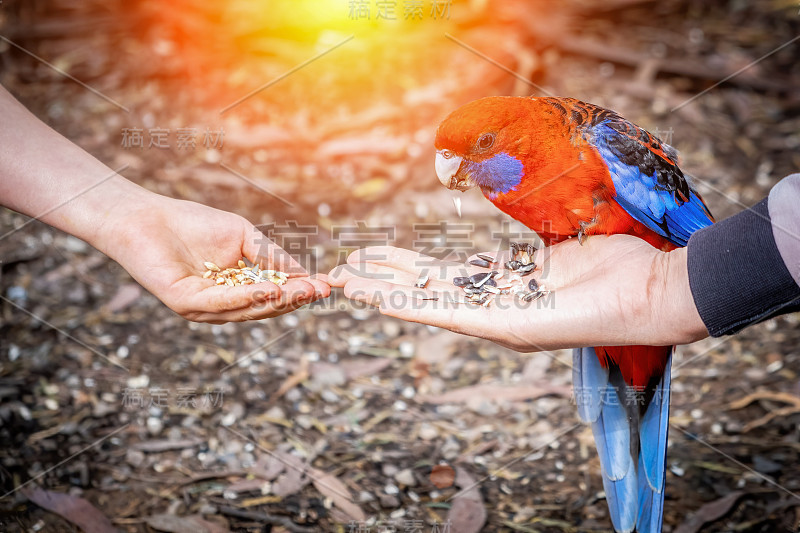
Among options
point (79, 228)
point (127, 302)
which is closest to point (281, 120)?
point (127, 302)

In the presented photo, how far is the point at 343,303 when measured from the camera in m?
3.72

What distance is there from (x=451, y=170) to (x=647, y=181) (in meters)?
0.67

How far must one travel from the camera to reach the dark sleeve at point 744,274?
1648mm

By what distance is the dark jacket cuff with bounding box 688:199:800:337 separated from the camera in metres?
1.66

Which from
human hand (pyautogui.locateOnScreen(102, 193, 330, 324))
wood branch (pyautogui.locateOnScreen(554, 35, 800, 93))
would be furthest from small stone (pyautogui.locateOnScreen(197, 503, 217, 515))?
wood branch (pyautogui.locateOnScreen(554, 35, 800, 93))

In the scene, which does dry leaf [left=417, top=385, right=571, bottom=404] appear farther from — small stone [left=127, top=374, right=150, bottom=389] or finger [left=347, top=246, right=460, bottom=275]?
small stone [left=127, top=374, right=150, bottom=389]

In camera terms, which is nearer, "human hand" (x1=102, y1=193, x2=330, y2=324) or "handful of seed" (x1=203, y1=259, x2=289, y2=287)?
"human hand" (x1=102, y1=193, x2=330, y2=324)

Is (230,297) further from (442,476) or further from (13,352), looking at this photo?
(13,352)

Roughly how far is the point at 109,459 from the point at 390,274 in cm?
141

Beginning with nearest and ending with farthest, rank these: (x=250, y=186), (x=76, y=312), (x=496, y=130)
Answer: (x=496, y=130), (x=76, y=312), (x=250, y=186)

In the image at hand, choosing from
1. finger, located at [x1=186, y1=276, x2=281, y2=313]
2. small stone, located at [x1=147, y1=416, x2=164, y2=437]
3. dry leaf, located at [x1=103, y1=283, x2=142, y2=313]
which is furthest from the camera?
dry leaf, located at [x1=103, y1=283, x2=142, y2=313]

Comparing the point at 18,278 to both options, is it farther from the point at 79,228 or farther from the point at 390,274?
the point at 390,274

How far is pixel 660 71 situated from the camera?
5.23 m

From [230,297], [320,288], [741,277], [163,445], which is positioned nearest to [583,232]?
[741,277]
